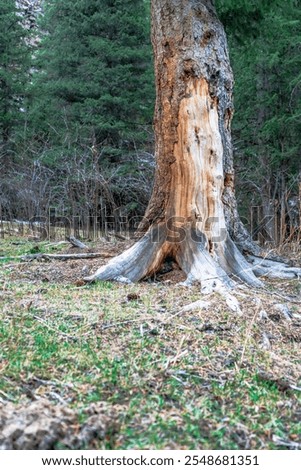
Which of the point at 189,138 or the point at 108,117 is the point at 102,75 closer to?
the point at 108,117

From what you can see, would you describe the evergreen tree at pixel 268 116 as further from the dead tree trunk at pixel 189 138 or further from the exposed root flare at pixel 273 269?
the dead tree trunk at pixel 189 138

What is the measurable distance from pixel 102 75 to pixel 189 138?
44.0 ft

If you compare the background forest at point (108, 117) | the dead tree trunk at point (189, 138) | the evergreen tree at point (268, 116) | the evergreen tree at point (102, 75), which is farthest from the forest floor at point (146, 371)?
the evergreen tree at point (102, 75)

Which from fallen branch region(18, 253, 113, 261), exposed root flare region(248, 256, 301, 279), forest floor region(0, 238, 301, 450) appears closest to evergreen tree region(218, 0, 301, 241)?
exposed root flare region(248, 256, 301, 279)

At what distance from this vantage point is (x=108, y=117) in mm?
17359

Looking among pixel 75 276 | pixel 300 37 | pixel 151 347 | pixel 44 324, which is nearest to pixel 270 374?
pixel 151 347

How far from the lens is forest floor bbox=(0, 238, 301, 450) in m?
1.77

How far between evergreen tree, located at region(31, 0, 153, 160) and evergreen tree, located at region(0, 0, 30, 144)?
2.81m

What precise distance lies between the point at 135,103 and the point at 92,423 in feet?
54.2

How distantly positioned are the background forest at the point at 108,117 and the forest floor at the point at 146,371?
4.53 m

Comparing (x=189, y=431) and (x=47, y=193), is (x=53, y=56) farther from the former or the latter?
(x=189, y=431)

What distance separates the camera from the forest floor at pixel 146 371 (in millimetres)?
1773

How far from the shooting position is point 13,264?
5508mm

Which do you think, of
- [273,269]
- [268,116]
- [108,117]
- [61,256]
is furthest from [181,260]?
[108,117]
